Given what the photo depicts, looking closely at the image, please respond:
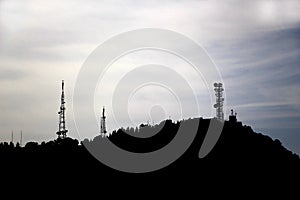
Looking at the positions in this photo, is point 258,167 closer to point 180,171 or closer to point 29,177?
point 180,171

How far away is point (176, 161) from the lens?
416 feet

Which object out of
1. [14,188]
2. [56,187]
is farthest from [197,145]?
[14,188]

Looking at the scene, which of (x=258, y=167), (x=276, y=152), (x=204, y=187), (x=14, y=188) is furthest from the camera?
(x=276, y=152)

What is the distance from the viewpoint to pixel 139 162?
12988 centimetres

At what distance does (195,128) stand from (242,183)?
30.2 meters

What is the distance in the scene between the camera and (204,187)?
116688 mm

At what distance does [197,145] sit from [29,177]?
43307mm

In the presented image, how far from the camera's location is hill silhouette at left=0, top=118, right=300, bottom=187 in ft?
392

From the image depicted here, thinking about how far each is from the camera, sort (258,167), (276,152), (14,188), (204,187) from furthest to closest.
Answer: (276,152)
(258,167)
(204,187)
(14,188)

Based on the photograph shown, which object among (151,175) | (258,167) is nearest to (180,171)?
(151,175)

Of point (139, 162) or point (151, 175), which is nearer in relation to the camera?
point (151, 175)

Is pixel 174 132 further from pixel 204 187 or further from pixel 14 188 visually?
pixel 14 188

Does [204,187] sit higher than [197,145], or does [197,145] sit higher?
[197,145]

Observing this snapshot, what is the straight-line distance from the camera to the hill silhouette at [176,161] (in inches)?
4705
